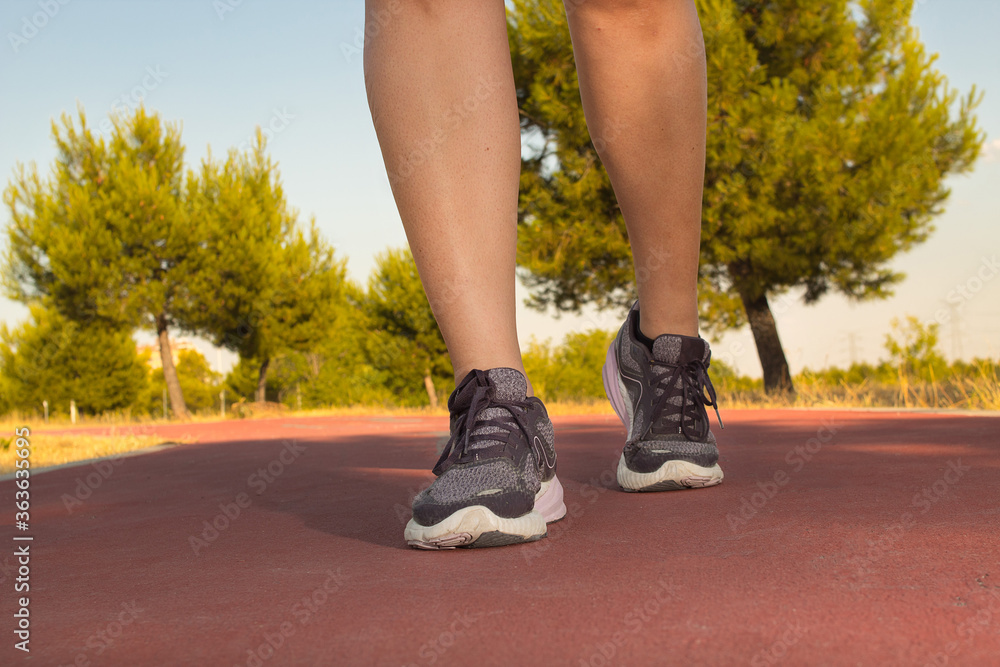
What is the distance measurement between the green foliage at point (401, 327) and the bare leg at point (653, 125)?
24.1 meters

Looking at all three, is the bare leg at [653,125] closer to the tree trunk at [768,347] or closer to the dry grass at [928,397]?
the dry grass at [928,397]

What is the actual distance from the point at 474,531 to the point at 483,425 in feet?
0.66

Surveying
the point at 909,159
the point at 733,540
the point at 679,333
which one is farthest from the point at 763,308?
the point at 733,540

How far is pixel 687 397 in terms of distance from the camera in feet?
5.65

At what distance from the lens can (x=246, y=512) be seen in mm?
1692

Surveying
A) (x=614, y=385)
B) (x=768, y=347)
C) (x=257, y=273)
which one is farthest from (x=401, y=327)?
(x=614, y=385)

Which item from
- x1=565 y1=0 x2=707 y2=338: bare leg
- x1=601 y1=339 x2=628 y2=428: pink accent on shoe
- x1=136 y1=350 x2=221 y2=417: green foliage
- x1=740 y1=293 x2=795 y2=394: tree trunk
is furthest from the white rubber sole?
x1=136 y1=350 x2=221 y2=417: green foliage

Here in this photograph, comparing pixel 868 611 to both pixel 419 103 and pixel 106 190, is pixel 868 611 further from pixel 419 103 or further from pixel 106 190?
pixel 106 190

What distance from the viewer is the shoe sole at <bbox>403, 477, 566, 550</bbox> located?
1.15m

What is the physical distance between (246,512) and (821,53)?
450 inches

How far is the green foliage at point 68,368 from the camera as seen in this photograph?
23859 mm

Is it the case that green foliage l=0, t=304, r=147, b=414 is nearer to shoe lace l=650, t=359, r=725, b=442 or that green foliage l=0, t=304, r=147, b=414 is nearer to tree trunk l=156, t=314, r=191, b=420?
tree trunk l=156, t=314, r=191, b=420

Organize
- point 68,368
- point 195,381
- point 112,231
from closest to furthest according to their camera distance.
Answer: point 112,231, point 68,368, point 195,381

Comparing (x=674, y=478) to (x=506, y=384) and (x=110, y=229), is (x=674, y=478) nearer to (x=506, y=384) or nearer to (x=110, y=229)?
(x=506, y=384)
